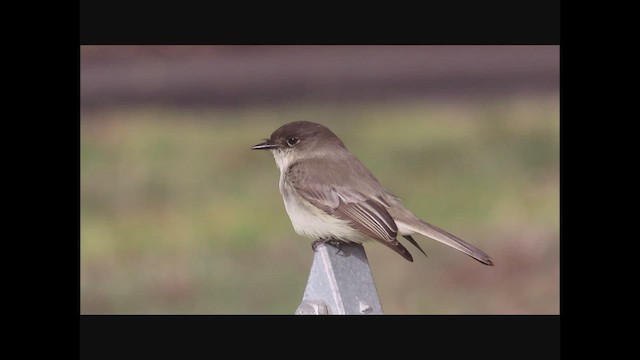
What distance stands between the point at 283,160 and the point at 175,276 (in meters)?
2.52

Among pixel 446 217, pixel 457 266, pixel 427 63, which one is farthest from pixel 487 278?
pixel 427 63

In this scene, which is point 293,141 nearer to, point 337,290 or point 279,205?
point 337,290

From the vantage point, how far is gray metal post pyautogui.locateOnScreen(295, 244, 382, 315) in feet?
13.4

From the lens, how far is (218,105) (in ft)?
38.4

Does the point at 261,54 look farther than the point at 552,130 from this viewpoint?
Yes

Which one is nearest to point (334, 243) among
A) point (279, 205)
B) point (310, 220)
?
point (310, 220)

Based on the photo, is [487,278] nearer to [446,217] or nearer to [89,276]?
[446,217]

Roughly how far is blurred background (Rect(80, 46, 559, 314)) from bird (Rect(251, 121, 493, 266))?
176 cm

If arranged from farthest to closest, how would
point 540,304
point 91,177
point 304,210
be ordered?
point 91,177, point 540,304, point 304,210

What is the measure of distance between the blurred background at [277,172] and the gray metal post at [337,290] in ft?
10.4

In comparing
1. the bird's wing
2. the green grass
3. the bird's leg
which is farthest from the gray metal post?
the green grass

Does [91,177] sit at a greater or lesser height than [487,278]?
greater

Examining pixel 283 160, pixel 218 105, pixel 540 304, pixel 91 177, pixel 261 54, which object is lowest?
pixel 540 304

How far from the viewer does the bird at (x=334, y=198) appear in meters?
5.37
